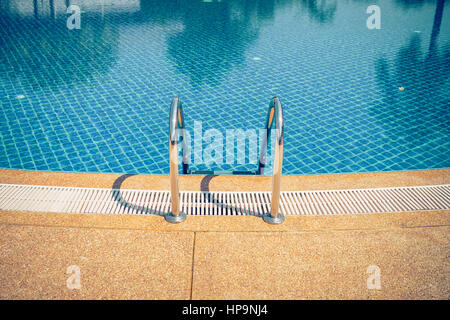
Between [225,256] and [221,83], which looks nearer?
[225,256]

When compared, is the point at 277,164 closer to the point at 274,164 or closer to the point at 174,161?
the point at 274,164

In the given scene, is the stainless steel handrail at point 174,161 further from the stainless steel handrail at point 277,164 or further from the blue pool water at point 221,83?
the blue pool water at point 221,83

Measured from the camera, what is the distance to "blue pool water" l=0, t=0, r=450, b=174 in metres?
5.87

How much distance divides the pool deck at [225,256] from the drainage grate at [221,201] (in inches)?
5.7

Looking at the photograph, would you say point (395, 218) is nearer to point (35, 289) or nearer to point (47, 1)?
point (35, 289)

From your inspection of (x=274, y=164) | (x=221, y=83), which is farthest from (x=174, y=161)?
(x=221, y=83)

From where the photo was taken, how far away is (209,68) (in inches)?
336

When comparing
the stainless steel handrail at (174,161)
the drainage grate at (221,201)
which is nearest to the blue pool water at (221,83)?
the drainage grate at (221,201)

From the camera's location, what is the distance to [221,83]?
788 centimetres

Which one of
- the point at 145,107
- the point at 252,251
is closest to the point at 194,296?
the point at 252,251

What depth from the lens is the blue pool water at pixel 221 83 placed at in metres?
5.87

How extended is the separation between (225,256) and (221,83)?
5.00 m

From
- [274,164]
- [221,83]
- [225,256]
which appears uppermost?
[274,164]

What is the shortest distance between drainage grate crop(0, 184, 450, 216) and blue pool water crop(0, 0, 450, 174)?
102 cm
